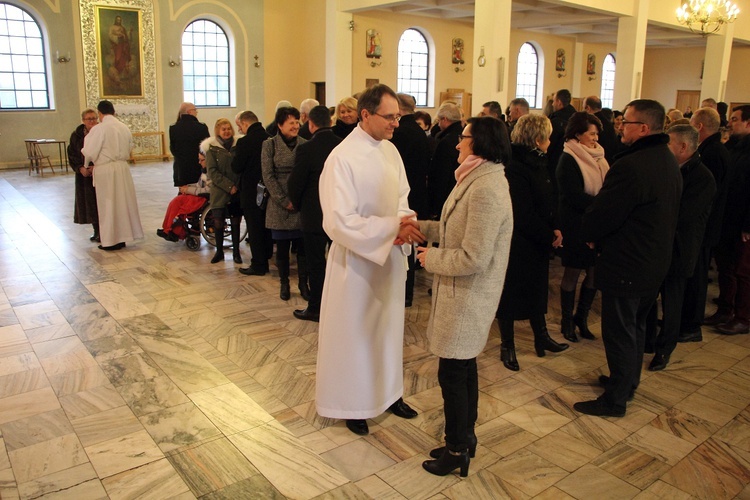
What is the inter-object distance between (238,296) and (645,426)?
3.51 metres

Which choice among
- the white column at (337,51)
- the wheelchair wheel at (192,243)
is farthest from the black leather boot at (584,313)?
the white column at (337,51)

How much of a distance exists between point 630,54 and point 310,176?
35.8ft

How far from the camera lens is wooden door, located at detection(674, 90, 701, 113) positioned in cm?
2198

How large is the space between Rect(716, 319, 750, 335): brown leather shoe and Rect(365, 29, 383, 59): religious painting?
11940 mm

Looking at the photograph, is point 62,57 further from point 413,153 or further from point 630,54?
point 413,153

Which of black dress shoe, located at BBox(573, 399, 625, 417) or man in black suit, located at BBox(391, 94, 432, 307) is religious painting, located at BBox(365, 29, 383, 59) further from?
black dress shoe, located at BBox(573, 399, 625, 417)

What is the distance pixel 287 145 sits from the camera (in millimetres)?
5242

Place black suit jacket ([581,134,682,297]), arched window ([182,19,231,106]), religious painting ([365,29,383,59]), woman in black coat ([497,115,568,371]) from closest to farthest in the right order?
black suit jacket ([581,134,682,297])
woman in black coat ([497,115,568,371])
religious painting ([365,29,383,59])
arched window ([182,19,231,106])

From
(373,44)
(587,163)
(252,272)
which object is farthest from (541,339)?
(373,44)

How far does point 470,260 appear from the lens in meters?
2.53

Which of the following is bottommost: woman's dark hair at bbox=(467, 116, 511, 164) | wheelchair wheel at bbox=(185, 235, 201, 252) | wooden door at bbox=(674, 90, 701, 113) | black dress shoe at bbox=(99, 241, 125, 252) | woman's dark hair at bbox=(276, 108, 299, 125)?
black dress shoe at bbox=(99, 241, 125, 252)

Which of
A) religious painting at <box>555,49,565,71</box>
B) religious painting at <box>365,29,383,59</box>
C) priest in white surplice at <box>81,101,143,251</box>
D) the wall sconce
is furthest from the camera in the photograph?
religious painting at <box>555,49,565,71</box>

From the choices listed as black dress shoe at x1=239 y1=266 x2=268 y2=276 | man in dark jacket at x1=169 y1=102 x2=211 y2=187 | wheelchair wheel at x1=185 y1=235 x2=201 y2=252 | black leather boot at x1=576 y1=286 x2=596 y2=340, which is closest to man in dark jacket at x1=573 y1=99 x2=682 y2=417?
black leather boot at x1=576 y1=286 x2=596 y2=340

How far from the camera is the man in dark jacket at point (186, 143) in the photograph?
7.60 m
